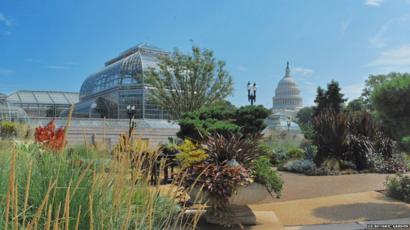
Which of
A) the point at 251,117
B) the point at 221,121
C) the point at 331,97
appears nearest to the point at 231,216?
the point at 221,121

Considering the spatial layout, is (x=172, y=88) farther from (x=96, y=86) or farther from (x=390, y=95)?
(x=96, y=86)

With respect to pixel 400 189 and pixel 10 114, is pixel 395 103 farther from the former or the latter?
pixel 10 114

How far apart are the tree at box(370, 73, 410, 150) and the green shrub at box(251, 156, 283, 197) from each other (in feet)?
9.64

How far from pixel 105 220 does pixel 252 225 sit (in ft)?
11.2

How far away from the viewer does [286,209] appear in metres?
6.61

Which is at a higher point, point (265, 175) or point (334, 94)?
point (334, 94)

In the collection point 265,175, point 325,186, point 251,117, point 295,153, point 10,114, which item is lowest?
point 325,186

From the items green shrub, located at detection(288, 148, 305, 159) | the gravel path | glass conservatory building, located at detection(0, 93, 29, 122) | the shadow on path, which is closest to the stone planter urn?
the shadow on path

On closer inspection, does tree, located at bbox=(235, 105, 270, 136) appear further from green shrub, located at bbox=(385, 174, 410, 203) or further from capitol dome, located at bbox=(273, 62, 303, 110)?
capitol dome, located at bbox=(273, 62, 303, 110)

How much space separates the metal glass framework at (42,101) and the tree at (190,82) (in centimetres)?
3750

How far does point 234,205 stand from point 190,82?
2026 centimetres

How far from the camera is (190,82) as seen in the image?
25219 millimetres

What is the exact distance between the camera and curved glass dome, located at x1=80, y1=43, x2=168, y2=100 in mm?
50844

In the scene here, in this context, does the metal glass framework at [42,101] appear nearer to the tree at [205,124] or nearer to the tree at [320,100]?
the tree at [320,100]
